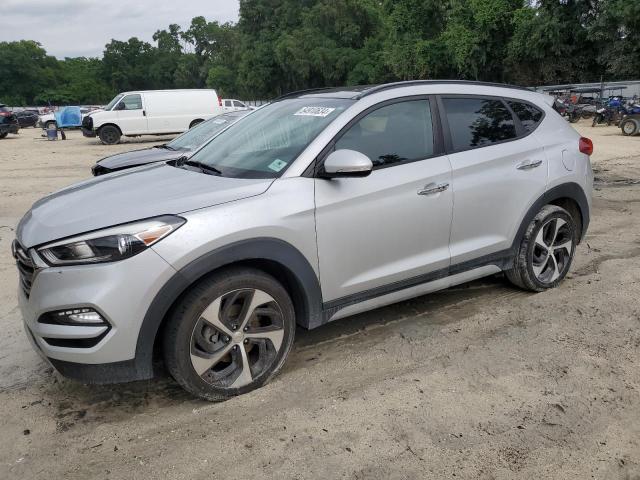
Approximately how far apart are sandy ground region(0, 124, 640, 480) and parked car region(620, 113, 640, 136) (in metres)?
15.5

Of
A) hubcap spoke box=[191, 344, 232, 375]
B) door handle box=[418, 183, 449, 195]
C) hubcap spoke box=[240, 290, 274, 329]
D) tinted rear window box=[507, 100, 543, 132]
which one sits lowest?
hubcap spoke box=[191, 344, 232, 375]

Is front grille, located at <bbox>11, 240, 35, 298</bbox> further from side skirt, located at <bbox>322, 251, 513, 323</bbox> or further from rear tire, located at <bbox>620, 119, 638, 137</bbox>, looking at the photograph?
rear tire, located at <bbox>620, 119, 638, 137</bbox>

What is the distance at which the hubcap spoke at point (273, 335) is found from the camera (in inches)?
123

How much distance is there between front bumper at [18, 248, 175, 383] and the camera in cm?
265

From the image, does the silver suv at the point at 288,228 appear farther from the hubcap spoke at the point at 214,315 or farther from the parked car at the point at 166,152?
the parked car at the point at 166,152

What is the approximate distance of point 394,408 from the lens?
3.01m

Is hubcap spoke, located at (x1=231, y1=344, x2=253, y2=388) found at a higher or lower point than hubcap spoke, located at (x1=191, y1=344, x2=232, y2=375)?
lower

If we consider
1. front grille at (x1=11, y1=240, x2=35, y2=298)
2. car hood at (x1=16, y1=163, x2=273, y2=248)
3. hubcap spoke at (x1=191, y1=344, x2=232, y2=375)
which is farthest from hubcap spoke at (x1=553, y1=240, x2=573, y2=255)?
front grille at (x1=11, y1=240, x2=35, y2=298)

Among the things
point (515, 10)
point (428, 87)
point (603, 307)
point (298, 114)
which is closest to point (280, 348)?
point (298, 114)

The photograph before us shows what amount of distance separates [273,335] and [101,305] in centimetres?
96

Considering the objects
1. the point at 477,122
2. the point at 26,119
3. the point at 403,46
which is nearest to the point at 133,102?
the point at 477,122

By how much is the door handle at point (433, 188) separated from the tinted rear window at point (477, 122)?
341 mm

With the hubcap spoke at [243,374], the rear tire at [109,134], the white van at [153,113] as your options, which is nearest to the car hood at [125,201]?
the hubcap spoke at [243,374]

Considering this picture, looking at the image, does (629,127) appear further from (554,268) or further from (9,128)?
(9,128)
